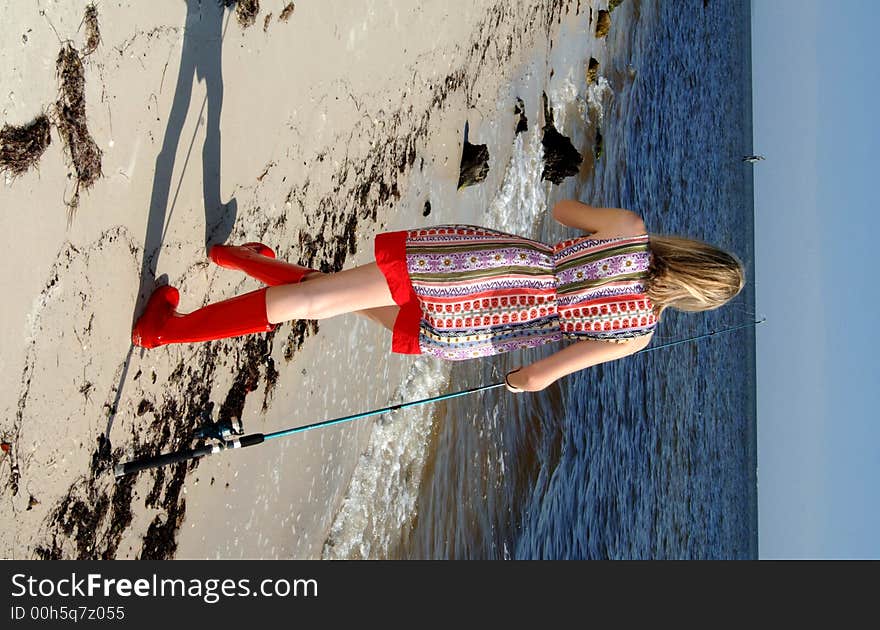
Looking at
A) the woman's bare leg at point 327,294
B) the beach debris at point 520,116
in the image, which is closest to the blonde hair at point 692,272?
the woman's bare leg at point 327,294

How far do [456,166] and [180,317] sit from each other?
3166 mm

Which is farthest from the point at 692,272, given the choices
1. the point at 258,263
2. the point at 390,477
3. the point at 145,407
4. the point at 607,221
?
the point at 390,477

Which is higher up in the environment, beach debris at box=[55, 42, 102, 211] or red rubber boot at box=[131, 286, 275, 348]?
beach debris at box=[55, 42, 102, 211]

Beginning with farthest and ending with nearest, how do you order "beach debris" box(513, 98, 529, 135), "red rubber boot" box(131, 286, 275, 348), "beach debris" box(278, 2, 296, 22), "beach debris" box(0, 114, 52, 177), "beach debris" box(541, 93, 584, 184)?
"beach debris" box(541, 93, 584, 184), "beach debris" box(513, 98, 529, 135), "beach debris" box(278, 2, 296, 22), "red rubber boot" box(131, 286, 275, 348), "beach debris" box(0, 114, 52, 177)

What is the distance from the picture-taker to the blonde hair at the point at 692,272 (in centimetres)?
256

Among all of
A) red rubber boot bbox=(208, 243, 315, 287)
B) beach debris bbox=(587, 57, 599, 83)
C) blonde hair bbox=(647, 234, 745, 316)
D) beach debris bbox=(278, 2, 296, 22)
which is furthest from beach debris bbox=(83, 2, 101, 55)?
beach debris bbox=(587, 57, 599, 83)

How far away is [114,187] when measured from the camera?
274cm

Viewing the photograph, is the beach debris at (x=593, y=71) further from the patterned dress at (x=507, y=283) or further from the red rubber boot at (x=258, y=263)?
the patterned dress at (x=507, y=283)

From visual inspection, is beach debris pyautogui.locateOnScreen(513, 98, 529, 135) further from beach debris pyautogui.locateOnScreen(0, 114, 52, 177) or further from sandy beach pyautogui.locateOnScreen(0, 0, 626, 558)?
beach debris pyautogui.locateOnScreen(0, 114, 52, 177)

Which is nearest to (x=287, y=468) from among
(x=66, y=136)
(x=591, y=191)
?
(x=66, y=136)

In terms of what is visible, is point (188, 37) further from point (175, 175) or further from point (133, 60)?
point (175, 175)

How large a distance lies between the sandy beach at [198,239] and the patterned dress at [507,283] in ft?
3.20

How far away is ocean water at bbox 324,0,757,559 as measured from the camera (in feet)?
17.6

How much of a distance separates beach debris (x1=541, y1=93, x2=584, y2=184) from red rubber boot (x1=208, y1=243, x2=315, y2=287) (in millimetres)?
4519
